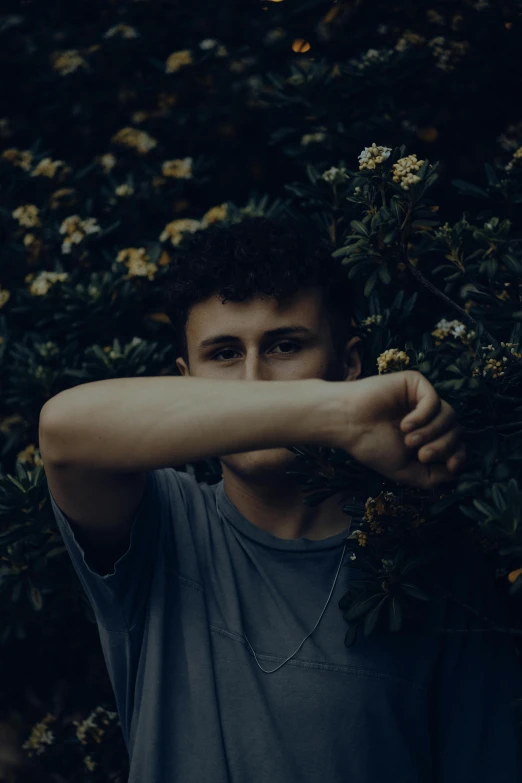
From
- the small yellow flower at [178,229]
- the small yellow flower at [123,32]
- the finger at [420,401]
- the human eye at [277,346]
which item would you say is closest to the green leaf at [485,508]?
the finger at [420,401]

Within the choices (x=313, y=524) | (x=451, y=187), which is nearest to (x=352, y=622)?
(x=313, y=524)

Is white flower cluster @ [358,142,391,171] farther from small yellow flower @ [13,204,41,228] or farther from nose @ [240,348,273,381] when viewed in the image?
small yellow flower @ [13,204,41,228]

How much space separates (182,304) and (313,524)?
72 cm

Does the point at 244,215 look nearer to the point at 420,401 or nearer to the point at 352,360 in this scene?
the point at 352,360

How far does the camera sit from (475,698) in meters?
2.29

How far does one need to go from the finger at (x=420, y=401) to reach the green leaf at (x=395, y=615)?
53cm

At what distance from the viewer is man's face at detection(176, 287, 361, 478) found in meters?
2.37

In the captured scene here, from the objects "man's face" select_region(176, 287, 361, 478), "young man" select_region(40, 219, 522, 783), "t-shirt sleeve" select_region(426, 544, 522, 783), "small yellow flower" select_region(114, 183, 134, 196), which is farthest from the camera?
"small yellow flower" select_region(114, 183, 134, 196)

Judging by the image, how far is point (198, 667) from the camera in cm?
225

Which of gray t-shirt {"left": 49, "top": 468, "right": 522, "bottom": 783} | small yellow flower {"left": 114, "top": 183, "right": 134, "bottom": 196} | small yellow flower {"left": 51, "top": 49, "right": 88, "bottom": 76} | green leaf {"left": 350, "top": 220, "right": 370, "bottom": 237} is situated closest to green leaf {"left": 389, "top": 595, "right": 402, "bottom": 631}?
gray t-shirt {"left": 49, "top": 468, "right": 522, "bottom": 783}

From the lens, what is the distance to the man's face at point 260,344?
2.37 meters

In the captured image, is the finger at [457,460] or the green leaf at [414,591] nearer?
the finger at [457,460]

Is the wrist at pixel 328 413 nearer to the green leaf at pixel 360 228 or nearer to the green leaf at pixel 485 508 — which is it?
the green leaf at pixel 485 508

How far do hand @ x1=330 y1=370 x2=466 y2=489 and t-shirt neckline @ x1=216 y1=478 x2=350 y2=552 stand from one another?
62cm
